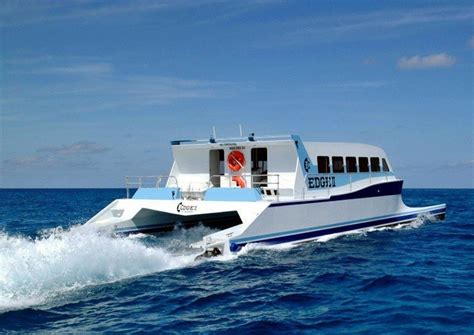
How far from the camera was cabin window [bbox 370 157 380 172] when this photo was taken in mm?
22142

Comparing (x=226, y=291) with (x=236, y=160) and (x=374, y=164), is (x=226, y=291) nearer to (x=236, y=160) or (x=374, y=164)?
(x=236, y=160)

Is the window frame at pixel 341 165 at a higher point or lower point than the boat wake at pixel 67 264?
higher

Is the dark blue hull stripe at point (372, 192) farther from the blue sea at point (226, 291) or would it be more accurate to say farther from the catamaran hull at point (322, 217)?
the blue sea at point (226, 291)

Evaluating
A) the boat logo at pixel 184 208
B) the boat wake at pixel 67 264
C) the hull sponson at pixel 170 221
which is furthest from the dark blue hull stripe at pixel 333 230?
the hull sponson at pixel 170 221

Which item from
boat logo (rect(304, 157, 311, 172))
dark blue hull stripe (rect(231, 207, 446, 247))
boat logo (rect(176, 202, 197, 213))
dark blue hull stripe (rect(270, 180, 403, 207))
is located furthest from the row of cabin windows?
boat logo (rect(176, 202, 197, 213))

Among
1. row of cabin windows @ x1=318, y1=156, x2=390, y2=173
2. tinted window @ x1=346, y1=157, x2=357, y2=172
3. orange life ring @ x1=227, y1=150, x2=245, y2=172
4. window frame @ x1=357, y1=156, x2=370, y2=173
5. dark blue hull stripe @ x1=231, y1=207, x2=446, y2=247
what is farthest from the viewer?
window frame @ x1=357, y1=156, x2=370, y2=173

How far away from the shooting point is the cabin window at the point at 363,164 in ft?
70.1

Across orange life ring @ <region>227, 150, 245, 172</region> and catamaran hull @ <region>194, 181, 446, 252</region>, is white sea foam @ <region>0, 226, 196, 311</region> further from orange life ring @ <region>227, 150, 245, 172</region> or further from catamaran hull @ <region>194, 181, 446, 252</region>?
orange life ring @ <region>227, 150, 245, 172</region>

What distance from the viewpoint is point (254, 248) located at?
48.1ft

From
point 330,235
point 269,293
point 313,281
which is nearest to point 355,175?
point 330,235

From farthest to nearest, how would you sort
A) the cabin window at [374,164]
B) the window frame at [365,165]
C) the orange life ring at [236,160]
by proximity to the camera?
the cabin window at [374,164], the window frame at [365,165], the orange life ring at [236,160]

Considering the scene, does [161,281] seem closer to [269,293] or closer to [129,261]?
[129,261]

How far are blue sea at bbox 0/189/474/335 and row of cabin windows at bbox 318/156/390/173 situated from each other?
4.40 metres

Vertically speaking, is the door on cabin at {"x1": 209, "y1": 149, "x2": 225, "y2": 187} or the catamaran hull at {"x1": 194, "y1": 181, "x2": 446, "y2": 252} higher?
the door on cabin at {"x1": 209, "y1": 149, "x2": 225, "y2": 187}
